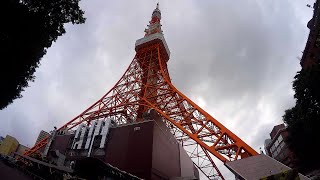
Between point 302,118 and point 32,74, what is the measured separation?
53.0 feet

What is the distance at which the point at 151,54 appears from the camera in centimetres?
2805

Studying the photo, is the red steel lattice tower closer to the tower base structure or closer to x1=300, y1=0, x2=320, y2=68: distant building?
the tower base structure

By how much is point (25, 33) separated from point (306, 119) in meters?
16.4

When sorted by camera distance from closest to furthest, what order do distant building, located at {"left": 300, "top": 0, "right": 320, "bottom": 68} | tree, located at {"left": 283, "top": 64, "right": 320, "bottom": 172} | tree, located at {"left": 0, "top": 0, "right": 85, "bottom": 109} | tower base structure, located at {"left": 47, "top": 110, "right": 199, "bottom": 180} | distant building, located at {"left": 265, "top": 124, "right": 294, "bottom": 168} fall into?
tree, located at {"left": 0, "top": 0, "right": 85, "bottom": 109}, tree, located at {"left": 283, "top": 64, "right": 320, "bottom": 172}, tower base structure, located at {"left": 47, "top": 110, "right": 199, "bottom": 180}, distant building, located at {"left": 300, "top": 0, "right": 320, "bottom": 68}, distant building, located at {"left": 265, "top": 124, "right": 294, "bottom": 168}

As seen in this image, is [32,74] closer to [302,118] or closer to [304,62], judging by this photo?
[302,118]

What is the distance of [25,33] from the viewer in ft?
25.1

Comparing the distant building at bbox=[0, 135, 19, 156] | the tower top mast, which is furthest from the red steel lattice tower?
the distant building at bbox=[0, 135, 19, 156]

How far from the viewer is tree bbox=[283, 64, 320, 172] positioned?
14911 mm

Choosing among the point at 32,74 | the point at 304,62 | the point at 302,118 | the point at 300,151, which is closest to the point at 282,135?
the point at 304,62

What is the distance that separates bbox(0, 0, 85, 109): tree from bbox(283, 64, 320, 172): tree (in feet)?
43.9

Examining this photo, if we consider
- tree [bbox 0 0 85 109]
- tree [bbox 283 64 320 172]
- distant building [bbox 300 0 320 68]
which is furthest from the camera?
distant building [bbox 300 0 320 68]

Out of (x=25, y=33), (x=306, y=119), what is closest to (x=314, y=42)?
(x=306, y=119)

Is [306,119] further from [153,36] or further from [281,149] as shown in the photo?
[153,36]

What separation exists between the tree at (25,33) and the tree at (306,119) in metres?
13.4
